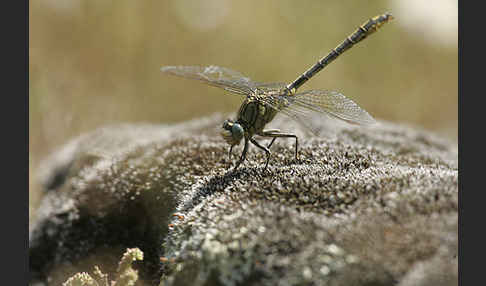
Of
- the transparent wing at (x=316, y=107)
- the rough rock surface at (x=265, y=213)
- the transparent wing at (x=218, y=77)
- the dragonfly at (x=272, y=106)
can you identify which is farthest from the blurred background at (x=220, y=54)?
the transparent wing at (x=316, y=107)

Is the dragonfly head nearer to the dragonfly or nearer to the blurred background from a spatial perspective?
the dragonfly

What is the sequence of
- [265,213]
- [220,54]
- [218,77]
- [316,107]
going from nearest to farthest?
[265,213] < [316,107] < [218,77] < [220,54]

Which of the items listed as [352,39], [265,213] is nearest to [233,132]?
[265,213]

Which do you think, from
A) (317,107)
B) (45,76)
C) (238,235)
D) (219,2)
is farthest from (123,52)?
(238,235)

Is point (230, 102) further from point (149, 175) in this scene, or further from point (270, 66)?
point (149, 175)

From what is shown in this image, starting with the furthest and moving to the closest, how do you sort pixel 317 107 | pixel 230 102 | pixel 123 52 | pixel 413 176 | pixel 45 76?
1. pixel 230 102
2. pixel 123 52
3. pixel 45 76
4. pixel 317 107
5. pixel 413 176

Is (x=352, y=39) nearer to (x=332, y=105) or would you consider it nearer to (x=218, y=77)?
(x=332, y=105)
